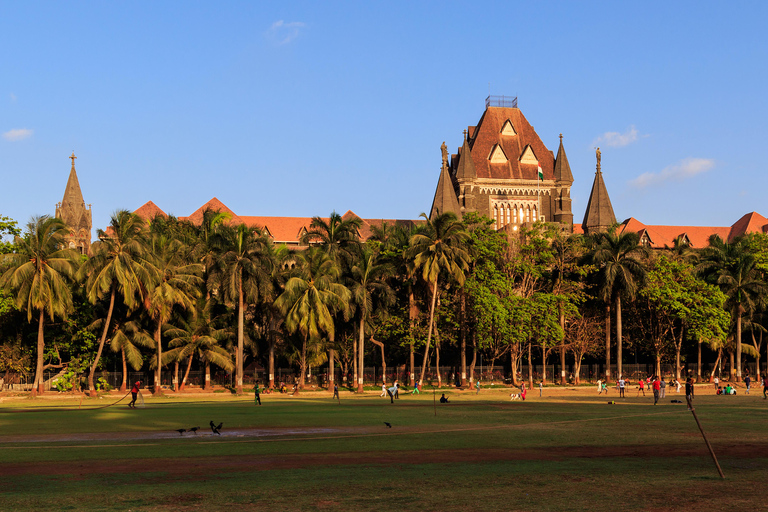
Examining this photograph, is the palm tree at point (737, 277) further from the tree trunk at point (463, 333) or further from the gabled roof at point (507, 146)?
the gabled roof at point (507, 146)

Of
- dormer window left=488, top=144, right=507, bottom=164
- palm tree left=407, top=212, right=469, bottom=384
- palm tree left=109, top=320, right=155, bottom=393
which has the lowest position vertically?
palm tree left=109, top=320, right=155, bottom=393

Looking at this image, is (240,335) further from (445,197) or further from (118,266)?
(445,197)

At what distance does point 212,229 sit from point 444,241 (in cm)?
1930

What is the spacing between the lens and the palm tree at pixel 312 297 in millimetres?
54500

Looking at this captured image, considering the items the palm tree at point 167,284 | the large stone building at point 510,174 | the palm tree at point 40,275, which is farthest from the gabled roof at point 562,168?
the palm tree at point 40,275

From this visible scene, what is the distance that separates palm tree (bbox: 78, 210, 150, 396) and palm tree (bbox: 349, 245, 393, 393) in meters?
16.3

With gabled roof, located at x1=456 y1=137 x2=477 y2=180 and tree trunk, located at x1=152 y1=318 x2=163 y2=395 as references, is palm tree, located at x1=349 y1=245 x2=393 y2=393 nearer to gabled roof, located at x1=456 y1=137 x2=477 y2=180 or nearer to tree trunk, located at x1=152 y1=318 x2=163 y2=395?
tree trunk, located at x1=152 y1=318 x2=163 y2=395

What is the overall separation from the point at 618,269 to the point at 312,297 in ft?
94.3

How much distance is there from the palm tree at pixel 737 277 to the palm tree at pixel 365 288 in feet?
109

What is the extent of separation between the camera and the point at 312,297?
180 ft

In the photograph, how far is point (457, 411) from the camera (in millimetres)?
35844

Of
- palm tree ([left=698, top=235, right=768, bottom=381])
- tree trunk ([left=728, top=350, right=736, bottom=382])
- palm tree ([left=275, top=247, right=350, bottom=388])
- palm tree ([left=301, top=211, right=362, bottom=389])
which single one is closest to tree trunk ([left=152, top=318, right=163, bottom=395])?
palm tree ([left=275, top=247, right=350, bottom=388])

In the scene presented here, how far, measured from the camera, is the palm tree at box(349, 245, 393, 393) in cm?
5803

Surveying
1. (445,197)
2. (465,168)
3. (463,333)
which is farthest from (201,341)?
(465,168)
